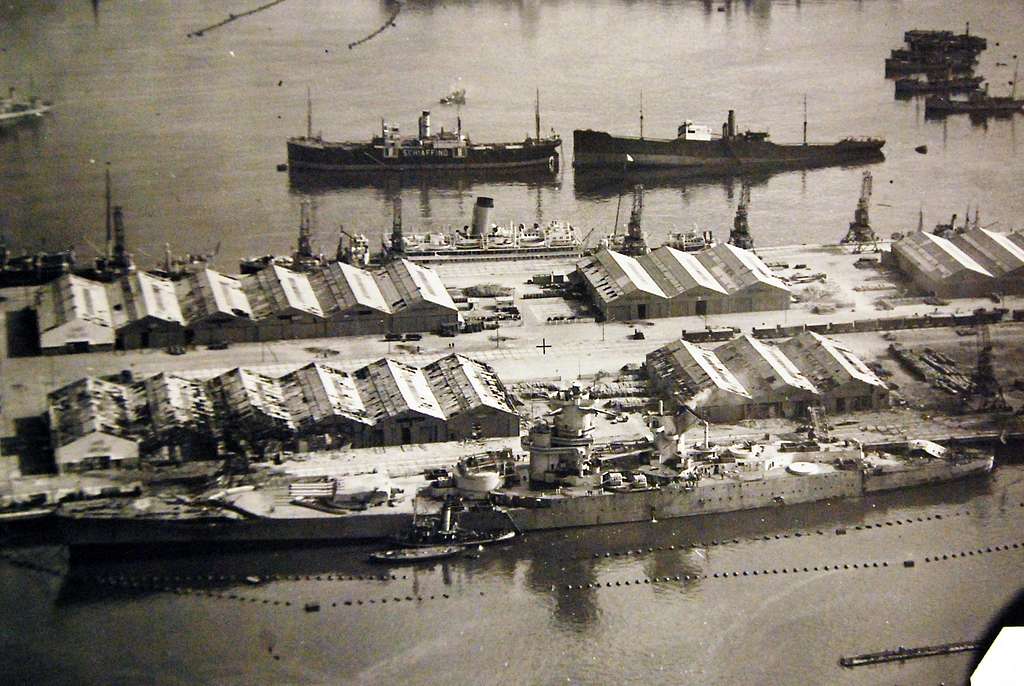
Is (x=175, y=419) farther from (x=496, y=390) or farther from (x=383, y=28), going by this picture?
(x=383, y=28)

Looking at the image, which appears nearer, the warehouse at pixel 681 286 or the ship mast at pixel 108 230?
the warehouse at pixel 681 286

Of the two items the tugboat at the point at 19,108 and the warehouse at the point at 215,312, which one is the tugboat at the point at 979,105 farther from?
the warehouse at the point at 215,312

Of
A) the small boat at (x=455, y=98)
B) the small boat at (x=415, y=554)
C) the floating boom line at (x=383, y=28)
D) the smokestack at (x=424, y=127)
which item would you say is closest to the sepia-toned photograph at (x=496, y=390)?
the small boat at (x=415, y=554)

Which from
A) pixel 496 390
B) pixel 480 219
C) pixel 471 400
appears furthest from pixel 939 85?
pixel 471 400

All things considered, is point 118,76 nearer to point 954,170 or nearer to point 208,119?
point 208,119

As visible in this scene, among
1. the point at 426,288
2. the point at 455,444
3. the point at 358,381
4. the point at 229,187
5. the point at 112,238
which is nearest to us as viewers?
the point at 455,444

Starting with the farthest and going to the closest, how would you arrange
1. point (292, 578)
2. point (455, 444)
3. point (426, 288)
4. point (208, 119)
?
point (208, 119) < point (426, 288) < point (455, 444) < point (292, 578)

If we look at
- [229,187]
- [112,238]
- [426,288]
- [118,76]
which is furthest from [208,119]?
[426,288]
